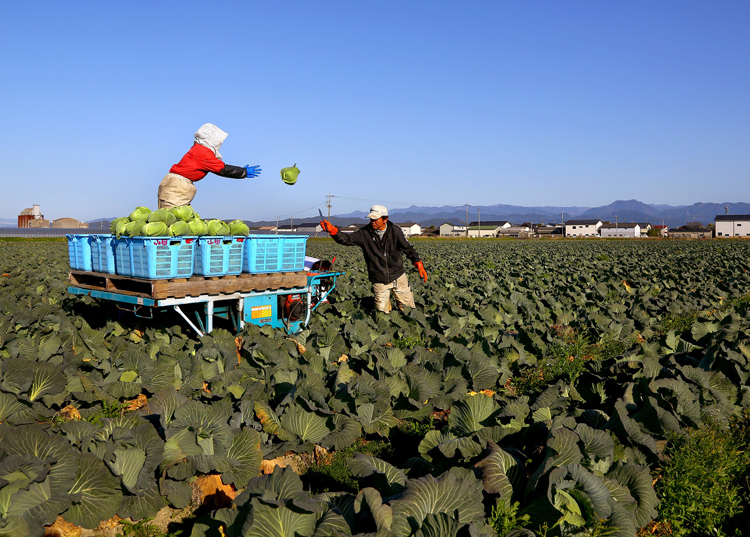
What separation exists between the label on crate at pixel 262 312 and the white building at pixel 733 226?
A: 107455mm

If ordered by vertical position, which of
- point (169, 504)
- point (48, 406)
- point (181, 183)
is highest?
point (181, 183)

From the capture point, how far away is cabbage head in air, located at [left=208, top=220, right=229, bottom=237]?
269 inches

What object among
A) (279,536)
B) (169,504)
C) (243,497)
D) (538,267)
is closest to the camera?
(279,536)

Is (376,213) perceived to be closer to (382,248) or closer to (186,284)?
(382,248)

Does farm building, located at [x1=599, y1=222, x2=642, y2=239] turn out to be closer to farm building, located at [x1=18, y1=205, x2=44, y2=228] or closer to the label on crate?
farm building, located at [x1=18, y1=205, x2=44, y2=228]

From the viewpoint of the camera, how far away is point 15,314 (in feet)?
24.3

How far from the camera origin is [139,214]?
6.43m

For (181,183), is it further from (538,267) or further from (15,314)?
(538,267)

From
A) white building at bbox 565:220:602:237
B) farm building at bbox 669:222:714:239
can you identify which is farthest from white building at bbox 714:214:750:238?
white building at bbox 565:220:602:237

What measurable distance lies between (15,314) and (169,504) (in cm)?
552

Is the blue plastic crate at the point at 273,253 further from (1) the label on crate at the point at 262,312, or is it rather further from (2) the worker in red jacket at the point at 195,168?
(2) the worker in red jacket at the point at 195,168

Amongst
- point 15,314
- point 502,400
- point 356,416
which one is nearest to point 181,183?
point 15,314

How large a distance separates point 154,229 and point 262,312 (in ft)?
6.63

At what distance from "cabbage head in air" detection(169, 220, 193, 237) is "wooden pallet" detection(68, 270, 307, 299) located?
21.9 inches
